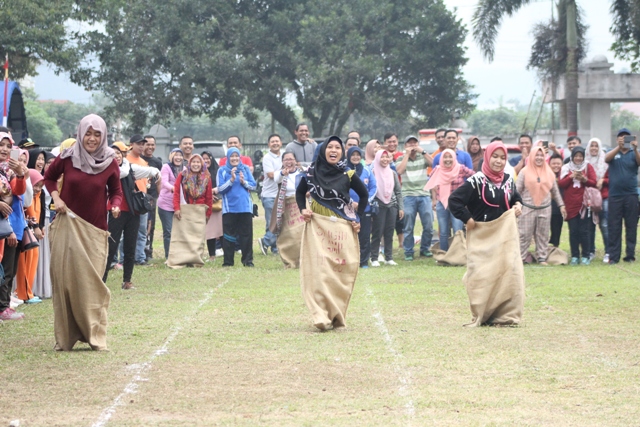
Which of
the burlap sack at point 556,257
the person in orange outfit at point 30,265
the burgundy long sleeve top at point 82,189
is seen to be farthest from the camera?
the burlap sack at point 556,257

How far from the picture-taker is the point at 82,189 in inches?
337

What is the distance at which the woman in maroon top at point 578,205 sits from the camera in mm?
16719

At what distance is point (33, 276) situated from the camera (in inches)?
482

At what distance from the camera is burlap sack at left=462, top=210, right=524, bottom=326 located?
978cm

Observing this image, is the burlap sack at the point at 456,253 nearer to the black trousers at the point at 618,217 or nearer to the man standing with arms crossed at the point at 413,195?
the man standing with arms crossed at the point at 413,195

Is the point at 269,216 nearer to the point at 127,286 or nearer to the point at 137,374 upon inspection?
the point at 127,286

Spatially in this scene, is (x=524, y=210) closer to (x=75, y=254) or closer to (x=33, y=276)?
(x=33, y=276)

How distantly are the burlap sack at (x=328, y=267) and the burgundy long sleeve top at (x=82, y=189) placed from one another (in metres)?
2.10

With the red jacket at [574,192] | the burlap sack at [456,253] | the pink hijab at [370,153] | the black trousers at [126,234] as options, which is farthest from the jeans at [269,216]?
the red jacket at [574,192]

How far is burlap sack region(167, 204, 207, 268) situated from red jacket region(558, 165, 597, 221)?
6.10 metres

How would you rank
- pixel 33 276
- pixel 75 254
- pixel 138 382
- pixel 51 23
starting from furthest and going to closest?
pixel 51 23, pixel 33 276, pixel 75 254, pixel 138 382

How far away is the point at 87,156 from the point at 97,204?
1.42 ft

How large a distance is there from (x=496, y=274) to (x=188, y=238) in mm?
7448

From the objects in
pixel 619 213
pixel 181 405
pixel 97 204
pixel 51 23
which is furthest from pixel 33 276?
pixel 51 23
